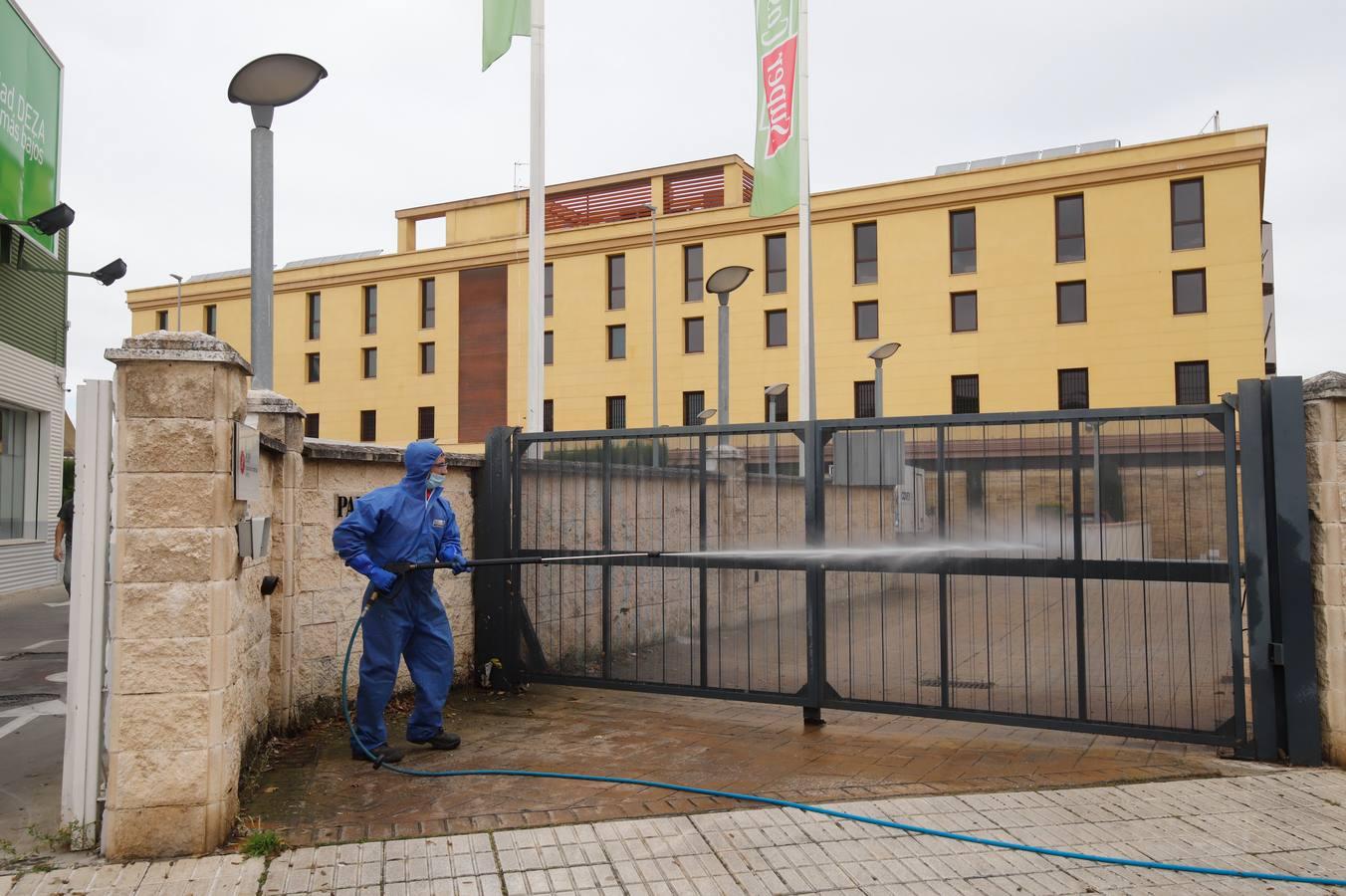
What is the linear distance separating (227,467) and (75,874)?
5.88 feet

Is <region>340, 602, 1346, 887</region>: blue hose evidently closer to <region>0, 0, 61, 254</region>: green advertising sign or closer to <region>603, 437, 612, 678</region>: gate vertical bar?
<region>603, 437, 612, 678</region>: gate vertical bar

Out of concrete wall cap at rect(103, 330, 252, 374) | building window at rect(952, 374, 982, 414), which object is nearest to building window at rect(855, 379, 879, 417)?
building window at rect(952, 374, 982, 414)

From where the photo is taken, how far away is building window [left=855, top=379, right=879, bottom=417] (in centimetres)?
3591

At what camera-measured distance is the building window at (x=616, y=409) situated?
40.2 meters

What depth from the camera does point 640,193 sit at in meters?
41.8

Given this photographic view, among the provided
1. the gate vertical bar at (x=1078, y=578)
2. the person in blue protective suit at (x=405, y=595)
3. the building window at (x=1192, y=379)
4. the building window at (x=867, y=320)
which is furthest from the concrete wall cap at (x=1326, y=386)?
the building window at (x=867, y=320)

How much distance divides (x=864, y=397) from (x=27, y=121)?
26.2m

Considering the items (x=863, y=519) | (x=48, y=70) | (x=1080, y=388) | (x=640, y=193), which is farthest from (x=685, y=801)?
(x=640, y=193)

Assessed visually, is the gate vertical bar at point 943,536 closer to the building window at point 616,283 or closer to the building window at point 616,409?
the building window at point 616,409

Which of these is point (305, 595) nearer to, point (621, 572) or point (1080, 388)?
point (621, 572)

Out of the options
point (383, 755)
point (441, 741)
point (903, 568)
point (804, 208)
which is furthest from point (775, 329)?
point (383, 755)

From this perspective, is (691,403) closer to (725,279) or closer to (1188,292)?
(1188,292)

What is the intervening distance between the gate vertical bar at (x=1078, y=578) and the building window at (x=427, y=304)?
40706mm

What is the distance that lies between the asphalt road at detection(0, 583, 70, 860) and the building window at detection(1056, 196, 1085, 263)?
99.2ft
